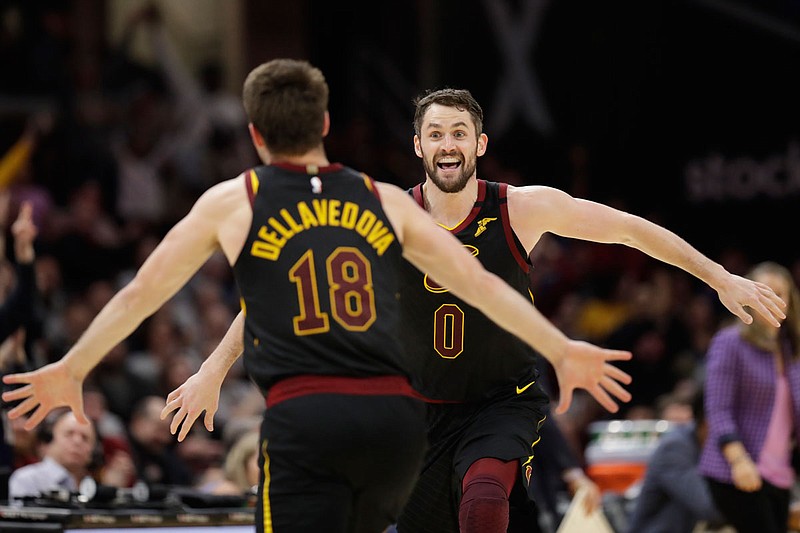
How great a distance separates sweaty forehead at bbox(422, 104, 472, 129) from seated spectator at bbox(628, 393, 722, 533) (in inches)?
165

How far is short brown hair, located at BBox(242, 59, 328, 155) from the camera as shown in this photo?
184 inches

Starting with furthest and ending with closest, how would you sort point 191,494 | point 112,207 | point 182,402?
point 112,207
point 191,494
point 182,402

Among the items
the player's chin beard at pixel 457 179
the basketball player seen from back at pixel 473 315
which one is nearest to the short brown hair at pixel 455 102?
the basketball player seen from back at pixel 473 315

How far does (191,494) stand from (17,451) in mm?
2039

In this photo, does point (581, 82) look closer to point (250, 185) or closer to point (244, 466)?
point (244, 466)

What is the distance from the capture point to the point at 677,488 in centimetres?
1017

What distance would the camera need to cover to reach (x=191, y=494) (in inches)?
330

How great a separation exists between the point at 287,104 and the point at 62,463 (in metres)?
4.80

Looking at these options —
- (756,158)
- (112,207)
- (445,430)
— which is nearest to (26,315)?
(445,430)

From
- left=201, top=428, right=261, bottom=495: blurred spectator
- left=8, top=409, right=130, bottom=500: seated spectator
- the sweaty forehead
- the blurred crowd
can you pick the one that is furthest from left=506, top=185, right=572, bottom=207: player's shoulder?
the blurred crowd

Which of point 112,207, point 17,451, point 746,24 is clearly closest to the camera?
point 17,451

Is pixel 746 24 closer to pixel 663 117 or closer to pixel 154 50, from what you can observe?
pixel 663 117

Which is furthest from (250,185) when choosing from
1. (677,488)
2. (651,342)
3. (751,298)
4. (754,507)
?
(651,342)

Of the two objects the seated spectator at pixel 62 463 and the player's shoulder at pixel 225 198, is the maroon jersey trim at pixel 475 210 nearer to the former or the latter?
the player's shoulder at pixel 225 198
